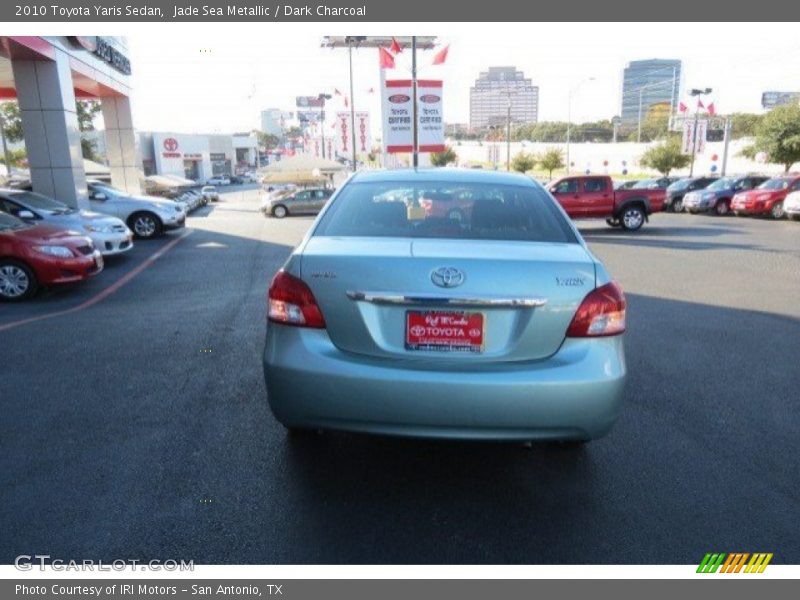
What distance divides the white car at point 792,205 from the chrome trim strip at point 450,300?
2112 cm

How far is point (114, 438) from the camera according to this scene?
12.3 ft

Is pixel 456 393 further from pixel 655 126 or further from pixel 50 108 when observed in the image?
pixel 655 126

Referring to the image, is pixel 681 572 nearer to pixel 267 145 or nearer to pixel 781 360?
pixel 781 360

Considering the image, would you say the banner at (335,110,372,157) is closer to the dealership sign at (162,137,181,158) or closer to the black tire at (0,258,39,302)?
the black tire at (0,258,39,302)

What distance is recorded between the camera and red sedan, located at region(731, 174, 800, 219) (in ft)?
70.1

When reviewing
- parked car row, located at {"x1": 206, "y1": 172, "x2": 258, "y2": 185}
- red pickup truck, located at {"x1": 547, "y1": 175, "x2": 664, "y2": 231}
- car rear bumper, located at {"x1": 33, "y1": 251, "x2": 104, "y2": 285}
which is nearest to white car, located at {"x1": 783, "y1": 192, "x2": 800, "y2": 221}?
red pickup truck, located at {"x1": 547, "y1": 175, "x2": 664, "y2": 231}

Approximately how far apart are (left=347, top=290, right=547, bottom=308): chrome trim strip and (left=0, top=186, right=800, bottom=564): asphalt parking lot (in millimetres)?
1049

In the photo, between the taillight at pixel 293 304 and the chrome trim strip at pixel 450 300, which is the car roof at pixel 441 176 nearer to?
the taillight at pixel 293 304

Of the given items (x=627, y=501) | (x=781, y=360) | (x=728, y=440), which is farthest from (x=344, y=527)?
(x=781, y=360)

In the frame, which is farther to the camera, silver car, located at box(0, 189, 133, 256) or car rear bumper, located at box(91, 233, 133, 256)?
car rear bumper, located at box(91, 233, 133, 256)

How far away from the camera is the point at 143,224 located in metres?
15.7

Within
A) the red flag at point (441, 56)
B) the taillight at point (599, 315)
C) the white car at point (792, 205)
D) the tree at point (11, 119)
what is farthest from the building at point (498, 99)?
the taillight at point (599, 315)

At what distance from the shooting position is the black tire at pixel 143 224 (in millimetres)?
15672

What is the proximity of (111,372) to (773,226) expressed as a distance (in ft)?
65.6
